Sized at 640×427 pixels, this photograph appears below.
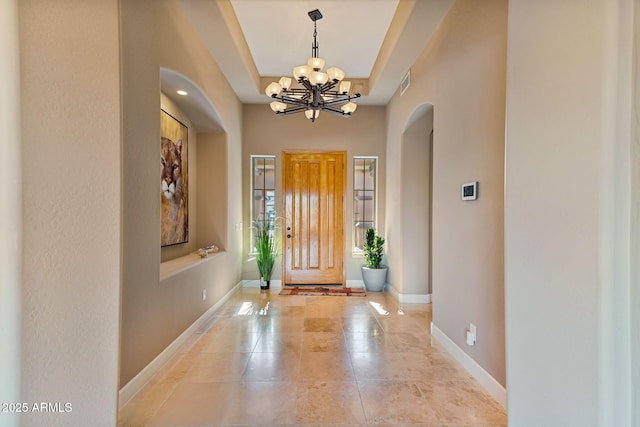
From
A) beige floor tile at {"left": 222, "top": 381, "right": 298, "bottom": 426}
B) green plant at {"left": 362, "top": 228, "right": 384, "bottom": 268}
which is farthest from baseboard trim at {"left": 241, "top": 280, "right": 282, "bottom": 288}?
beige floor tile at {"left": 222, "top": 381, "right": 298, "bottom": 426}

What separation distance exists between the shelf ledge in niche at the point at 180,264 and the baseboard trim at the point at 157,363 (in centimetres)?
60

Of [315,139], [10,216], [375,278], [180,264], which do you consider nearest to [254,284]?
[375,278]

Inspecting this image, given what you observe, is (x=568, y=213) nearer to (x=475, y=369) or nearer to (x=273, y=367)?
(x=475, y=369)

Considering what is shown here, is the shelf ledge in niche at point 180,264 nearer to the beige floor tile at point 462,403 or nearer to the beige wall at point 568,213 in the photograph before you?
the beige floor tile at point 462,403

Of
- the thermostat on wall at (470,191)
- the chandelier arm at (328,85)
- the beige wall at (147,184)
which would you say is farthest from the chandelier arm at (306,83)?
the thermostat on wall at (470,191)

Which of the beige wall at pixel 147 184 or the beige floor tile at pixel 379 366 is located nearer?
the beige wall at pixel 147 184

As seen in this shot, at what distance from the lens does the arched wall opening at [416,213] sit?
4.37 m

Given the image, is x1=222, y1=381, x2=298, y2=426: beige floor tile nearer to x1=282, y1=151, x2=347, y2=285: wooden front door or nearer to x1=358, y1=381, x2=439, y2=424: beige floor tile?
x1=358, y1=381, x2=439, y2=424: beige floor tile

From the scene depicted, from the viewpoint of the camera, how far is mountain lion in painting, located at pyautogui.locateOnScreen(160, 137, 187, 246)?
316cm

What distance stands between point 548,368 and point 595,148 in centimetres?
76

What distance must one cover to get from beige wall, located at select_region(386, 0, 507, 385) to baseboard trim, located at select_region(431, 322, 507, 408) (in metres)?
0.05

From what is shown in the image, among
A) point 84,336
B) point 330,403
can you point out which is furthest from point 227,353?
point 84,336

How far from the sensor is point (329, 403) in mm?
1988

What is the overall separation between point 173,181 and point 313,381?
2501 millimetres
